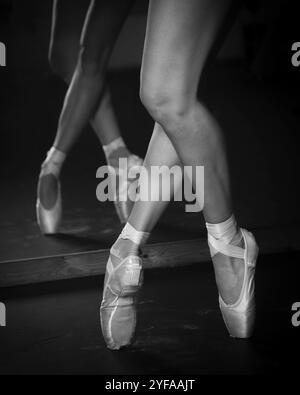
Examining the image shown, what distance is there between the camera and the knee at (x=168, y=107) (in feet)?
3.92

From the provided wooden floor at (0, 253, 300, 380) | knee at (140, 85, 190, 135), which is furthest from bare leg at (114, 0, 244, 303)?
wooden floor at (0, 253, 300, 380)

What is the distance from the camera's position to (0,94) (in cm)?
511

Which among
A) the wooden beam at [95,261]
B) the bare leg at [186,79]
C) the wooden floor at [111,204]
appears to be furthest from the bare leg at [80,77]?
the bare leg at [186,79]

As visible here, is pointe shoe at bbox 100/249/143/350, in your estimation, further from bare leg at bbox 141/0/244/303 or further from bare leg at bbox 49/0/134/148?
bare leg at bbox 49/0/134/148

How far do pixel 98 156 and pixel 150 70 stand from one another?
5.72ft

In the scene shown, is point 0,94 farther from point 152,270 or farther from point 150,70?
point 150,70

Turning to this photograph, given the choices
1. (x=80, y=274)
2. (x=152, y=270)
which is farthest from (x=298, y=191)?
(x=80, y=274)

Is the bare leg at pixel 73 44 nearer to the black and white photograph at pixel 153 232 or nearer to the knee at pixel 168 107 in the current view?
the black and white photograph at pixel 153 232

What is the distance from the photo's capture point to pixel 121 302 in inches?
52.8

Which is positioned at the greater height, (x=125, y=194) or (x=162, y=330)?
(x=125, y=194)

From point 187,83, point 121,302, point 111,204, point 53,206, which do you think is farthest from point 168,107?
point 111,204

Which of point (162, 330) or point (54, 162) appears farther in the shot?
point (54, 162)

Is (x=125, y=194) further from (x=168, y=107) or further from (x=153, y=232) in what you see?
(x=168, y=107)

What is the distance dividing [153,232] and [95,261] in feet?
0.97
